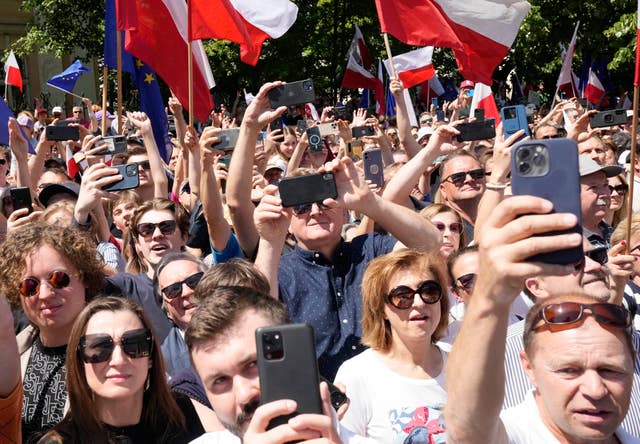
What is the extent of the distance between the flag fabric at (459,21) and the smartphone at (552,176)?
7.14 meters

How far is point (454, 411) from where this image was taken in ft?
6.79

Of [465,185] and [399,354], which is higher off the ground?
[465,185]

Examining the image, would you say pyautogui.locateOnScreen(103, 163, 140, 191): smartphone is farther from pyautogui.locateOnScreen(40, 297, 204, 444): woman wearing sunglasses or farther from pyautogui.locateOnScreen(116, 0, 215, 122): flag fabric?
pyautogui.locateOnScreen(116, 0, 215, 122): flag fabric

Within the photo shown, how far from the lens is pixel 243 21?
27.3 feet

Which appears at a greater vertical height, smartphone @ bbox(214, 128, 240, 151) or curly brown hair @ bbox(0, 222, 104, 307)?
smartphone @ bbox(214, 128, 240, 151)

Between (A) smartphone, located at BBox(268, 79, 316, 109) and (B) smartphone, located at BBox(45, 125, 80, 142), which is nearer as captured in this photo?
(A) smartphone, located at BBox(268, 79, 316, 109)

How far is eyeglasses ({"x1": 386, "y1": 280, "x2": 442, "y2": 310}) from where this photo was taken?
3727 millimetres

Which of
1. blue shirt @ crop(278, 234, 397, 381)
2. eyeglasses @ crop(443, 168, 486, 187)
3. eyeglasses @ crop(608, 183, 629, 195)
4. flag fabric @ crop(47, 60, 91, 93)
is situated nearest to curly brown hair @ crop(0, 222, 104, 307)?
blue shirt @ crop(278, 234, 397, 381)

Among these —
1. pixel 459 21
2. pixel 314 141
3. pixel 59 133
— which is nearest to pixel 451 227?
pixel 314 141

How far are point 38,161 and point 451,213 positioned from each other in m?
4.40

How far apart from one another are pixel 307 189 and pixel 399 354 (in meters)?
0.81

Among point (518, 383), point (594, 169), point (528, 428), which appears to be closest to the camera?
point (528, 428)

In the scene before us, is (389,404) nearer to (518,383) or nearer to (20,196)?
(518,383)

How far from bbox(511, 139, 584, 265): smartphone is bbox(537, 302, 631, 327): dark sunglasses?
105cm
